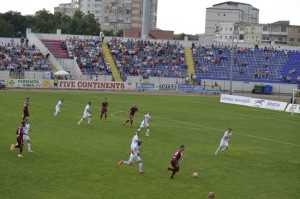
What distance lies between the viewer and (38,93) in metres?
69.8

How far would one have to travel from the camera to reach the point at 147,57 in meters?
94.6

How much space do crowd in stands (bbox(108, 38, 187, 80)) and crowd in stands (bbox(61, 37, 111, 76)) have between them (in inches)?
93.5

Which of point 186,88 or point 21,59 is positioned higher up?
point 21,59

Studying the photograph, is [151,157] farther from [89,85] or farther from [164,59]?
[164,59]

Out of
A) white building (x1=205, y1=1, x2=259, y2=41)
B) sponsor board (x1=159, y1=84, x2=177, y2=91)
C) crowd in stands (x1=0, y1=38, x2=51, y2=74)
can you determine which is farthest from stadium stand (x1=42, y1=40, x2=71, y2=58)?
white building (x1=205, y1=1, x2=259, y2=41)

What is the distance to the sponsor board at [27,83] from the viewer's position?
7456 cm

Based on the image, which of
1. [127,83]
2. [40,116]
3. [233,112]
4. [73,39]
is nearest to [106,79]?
[127,83]

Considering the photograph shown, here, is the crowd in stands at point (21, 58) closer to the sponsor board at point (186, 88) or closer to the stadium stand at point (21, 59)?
the stadium stand at point (21, 59)

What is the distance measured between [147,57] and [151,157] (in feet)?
213

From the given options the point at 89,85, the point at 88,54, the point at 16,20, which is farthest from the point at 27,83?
the point at 16,20

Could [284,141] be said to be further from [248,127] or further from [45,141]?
[45,141]

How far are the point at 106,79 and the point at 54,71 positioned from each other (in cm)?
833

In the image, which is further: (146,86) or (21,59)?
(146,86)

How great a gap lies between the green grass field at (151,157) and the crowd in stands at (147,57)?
34.7m
